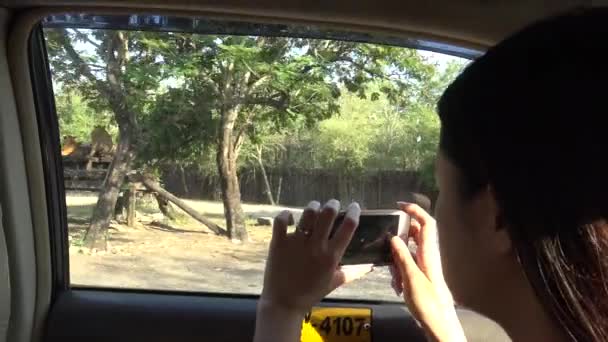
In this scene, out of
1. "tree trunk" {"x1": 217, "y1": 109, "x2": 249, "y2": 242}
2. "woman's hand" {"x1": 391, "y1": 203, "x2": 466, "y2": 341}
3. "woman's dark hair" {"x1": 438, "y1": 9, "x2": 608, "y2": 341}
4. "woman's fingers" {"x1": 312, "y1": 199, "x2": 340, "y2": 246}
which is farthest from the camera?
"tree trunk" {"x1": 217, "y1": 109, "x2": 249, "y2": 242}

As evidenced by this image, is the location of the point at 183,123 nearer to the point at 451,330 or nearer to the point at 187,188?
the point at 187,188

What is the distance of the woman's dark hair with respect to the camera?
30.6 inches

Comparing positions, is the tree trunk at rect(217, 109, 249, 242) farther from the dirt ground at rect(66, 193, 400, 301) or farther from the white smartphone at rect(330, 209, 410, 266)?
the white smartphone at rect(330, 209, 410, 266)

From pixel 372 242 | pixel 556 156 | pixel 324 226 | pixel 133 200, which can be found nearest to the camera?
pixel 556 156

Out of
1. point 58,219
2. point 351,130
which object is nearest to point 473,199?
point 351,130

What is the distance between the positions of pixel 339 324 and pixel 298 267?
0.73 meters

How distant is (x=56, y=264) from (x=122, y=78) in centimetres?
54

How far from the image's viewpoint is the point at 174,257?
6.77 ft

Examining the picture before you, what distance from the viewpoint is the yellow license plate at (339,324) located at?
188 centimetres

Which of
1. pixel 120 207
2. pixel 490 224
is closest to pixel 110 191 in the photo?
pixel 120 207

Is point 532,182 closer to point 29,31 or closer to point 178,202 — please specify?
point 178,202

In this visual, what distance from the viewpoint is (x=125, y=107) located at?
6.47ft

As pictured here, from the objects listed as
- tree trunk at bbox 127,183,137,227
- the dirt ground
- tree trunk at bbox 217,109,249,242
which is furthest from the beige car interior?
tree trunk at bbox 217,109,249,242

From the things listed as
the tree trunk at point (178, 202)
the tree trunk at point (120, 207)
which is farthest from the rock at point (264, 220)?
the tree trunk at point (120, 207)
